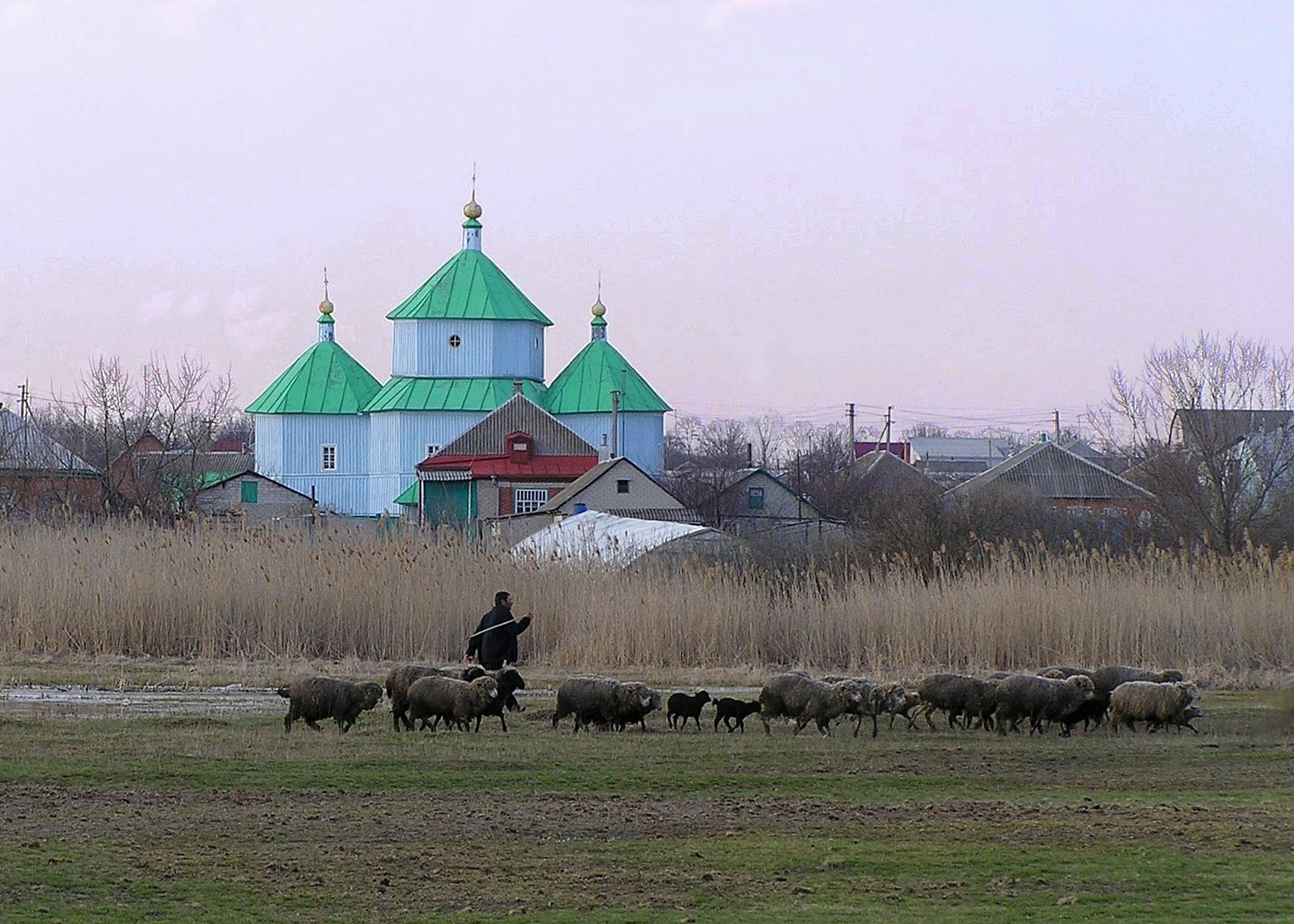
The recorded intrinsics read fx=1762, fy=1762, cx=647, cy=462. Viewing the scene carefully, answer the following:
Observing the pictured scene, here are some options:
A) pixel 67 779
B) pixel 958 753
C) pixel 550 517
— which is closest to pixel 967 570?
pixel 958 753

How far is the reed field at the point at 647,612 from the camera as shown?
85.2ft

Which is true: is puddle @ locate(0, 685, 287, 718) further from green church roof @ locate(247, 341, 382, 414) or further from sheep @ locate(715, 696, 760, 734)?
green church roof @ locate(247, 341, 382, 414)

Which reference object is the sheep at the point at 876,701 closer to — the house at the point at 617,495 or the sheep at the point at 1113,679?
the sheep at the point at 1113,679

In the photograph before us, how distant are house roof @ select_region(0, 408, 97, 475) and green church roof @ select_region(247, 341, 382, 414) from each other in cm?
2079

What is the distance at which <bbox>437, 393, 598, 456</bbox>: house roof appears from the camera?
247ft

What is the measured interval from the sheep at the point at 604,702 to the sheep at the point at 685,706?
1.25 ft

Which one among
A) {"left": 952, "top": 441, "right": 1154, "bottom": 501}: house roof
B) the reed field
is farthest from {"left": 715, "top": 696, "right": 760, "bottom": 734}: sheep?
{"left": 952, "top": 441, "right": 1154, "bottom": 501}: house roof

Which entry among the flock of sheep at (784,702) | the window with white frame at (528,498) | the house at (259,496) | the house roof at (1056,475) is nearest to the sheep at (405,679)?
the flock of sheep at (784,702)

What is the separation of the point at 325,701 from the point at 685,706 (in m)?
3.60

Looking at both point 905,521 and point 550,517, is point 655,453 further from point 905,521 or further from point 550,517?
point 905,521

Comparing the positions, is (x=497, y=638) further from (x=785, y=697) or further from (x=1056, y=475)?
(x=1056, y=475)

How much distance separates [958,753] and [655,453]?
69.0 m

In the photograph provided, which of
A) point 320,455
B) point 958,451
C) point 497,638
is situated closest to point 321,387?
point 320,455

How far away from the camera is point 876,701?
1783cm
